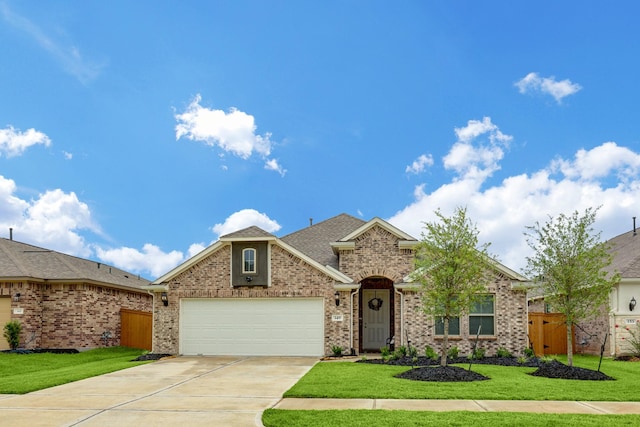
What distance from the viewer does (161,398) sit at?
40.1ft

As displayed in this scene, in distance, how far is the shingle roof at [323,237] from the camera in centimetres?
2494

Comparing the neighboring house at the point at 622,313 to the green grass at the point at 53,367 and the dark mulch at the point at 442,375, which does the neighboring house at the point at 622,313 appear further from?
the green grass at the point at 53,367

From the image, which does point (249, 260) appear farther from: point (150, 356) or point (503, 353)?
point (503, 353)

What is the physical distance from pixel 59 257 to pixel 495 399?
22.9m

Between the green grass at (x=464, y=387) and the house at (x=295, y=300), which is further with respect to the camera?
the house at (x=295, y=300)

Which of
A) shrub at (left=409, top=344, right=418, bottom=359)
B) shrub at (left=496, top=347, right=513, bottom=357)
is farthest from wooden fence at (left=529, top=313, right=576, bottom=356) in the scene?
shrub at (left=409, top=344, right=418, bottom=359)

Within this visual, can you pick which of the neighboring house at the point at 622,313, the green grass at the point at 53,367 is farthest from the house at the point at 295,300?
the neighboring house at the point at 622,313

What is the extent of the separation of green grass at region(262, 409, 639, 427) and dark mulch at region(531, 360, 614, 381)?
212 inches

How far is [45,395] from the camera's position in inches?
508

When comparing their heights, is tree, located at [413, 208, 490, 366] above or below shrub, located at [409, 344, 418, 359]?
above

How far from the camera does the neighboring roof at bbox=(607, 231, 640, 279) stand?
23.1 metres

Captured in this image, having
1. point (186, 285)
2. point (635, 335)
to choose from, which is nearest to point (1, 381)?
point (186, 285)

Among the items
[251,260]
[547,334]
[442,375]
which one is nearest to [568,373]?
[442,375]

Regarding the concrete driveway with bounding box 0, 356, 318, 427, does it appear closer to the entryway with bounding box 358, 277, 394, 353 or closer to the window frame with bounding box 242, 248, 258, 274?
the window frame with bounding box 242, 248, 258, 274
